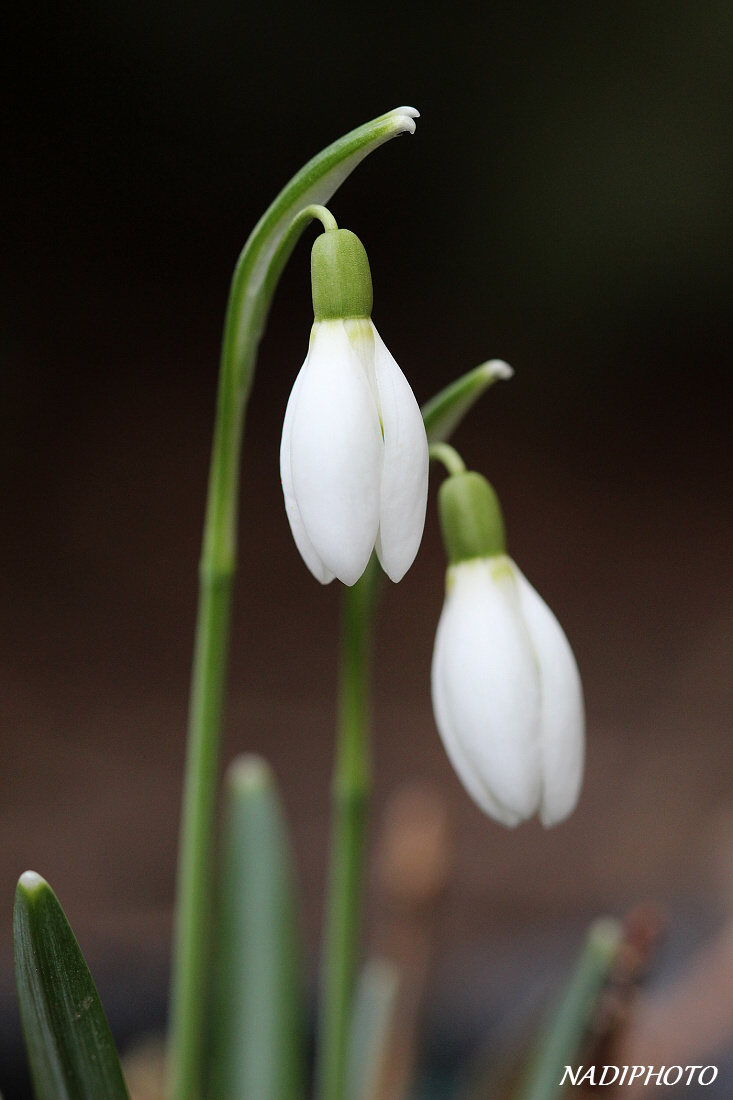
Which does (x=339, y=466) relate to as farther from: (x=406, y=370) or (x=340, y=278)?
(x=406, y=370)

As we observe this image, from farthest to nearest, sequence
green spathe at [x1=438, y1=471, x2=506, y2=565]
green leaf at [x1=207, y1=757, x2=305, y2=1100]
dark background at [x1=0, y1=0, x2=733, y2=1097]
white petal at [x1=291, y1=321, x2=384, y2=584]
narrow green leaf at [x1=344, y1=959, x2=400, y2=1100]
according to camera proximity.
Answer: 1. dark background at [x1=0, y1=0, x2=733, y2=1097]
2. narrow green leaf at [x1=344, y1=959, x2=400, y2=1100]
3. green leaf at [x1=207, y1=757, x2=305, y2=1100]
4. green spathe at [x1=438, y1=471, x2=506, y2=565]
5. white petal at [x1=291, y1=321, x2=384, y2=584]

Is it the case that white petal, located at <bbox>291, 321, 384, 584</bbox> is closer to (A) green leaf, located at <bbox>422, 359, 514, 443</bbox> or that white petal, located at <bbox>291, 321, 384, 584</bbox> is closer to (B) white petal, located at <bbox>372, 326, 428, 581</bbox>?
(B) white petal, located at <bbox>372, 326, 428, 581</bbox>

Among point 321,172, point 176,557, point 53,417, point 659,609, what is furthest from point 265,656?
point 321,172

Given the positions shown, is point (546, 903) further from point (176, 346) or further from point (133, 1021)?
point (176, 346)

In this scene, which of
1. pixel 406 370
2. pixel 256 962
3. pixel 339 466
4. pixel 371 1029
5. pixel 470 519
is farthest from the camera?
pixel 406 370

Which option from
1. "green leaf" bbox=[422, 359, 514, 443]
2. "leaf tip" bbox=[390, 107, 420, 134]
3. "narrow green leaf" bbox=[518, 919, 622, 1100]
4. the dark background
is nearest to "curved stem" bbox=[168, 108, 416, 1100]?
"leaf tip" bbox=[390, 107, 420, 134]

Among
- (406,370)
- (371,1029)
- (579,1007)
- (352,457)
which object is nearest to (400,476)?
(352,457)
